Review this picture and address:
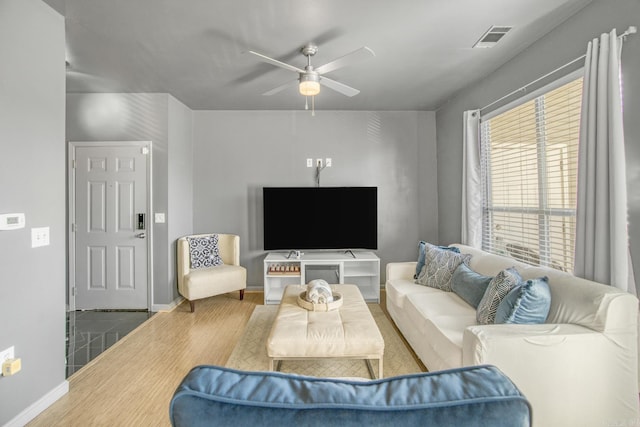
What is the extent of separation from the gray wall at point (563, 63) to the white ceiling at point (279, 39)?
112 mm

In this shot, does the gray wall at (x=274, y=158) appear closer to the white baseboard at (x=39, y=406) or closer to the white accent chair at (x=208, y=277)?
the white accent chair at (x=208, y=277)

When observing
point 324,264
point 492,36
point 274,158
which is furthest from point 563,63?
point 274,158

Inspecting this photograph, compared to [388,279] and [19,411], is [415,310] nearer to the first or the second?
[388,279]

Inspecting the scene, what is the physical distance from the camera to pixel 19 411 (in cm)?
195

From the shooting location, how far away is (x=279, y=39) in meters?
2.67

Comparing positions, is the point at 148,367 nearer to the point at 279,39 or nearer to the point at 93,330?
the point at 93,330

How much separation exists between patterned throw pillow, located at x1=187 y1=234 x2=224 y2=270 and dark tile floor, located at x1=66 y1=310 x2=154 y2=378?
0.81 m

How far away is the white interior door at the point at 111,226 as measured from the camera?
156 inches

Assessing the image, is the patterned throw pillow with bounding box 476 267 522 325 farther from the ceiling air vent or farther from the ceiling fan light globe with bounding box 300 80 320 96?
the ceiling fan light globe with bounding box 300 80 320 96

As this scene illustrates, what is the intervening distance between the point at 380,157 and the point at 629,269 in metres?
3.27

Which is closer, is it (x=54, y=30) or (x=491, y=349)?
(x=491, y=349)

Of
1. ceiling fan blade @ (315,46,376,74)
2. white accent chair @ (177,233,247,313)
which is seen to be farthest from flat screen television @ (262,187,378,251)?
ceiling fan blade @ (315,46,376,74)

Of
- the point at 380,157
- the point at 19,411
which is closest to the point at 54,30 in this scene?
the point at 19,411

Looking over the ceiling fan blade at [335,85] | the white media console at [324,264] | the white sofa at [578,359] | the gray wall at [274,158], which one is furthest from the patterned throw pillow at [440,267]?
the ceiling fan blade at [335,85]
